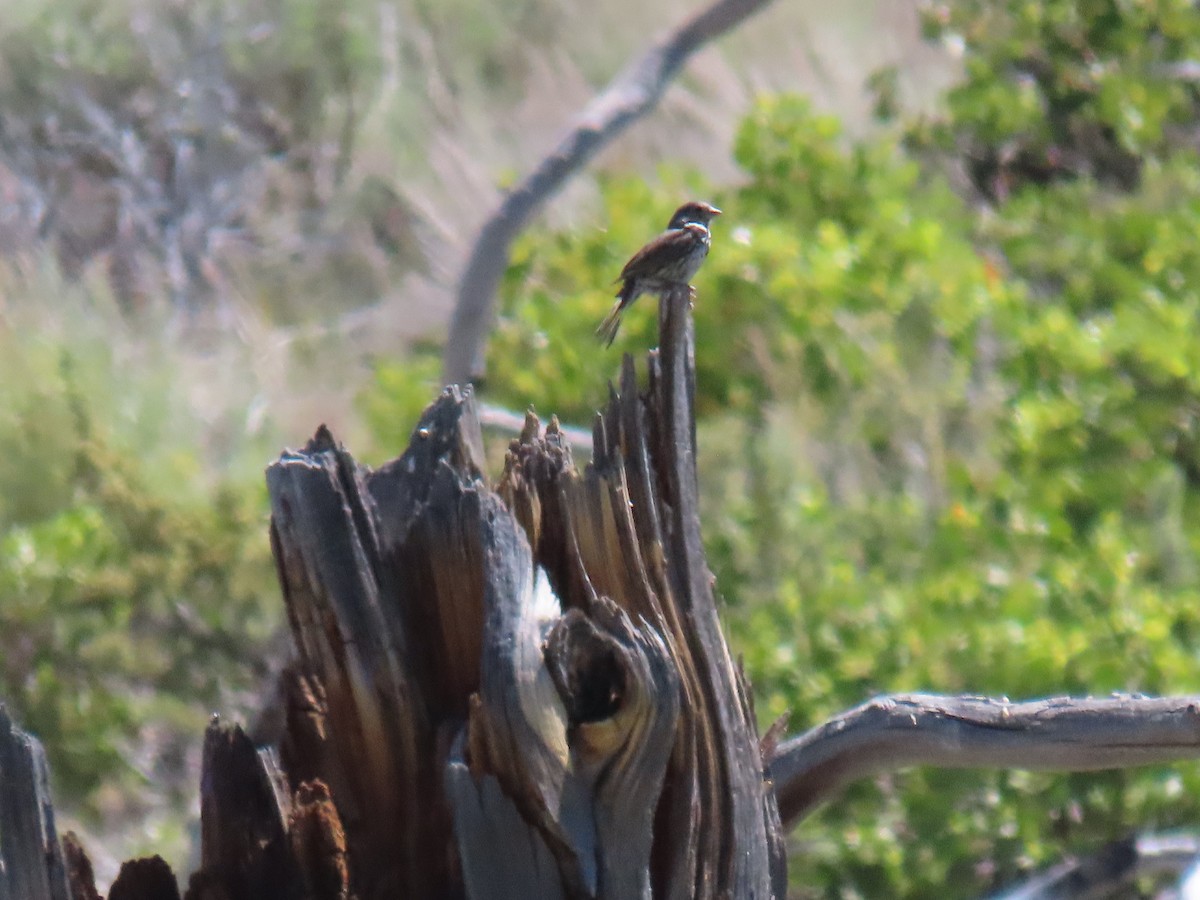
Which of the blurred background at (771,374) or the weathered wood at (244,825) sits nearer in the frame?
the weathered wood at (244,825)

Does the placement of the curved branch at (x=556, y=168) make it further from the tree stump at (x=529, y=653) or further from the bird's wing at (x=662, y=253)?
Result: the tree stump at (x=529, y=653)

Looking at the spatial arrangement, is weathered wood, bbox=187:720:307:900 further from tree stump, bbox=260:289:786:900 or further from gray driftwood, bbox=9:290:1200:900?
tree stump, bbox=260:289:786:900

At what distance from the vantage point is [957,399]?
7996 millimetres

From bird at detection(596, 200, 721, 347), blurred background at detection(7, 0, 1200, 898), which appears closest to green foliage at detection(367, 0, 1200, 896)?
blurred background at detection(7, 0, 1200, 898)

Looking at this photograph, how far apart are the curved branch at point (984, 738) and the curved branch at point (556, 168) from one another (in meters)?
3.56

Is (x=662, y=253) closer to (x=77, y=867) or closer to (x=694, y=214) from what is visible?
(x=694, y=214)

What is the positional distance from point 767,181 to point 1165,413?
9.36ft

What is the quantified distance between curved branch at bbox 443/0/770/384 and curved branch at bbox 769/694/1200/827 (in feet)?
11.7

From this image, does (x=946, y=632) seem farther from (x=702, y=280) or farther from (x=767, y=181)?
(x=767, y=181)

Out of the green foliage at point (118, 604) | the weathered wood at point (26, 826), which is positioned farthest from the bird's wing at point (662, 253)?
the green foliage at point (118, 604)

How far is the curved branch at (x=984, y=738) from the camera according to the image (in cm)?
312

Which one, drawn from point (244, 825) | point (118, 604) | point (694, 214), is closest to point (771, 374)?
point (694, 214)

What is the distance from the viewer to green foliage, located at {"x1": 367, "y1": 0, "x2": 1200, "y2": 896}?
5.70 meters

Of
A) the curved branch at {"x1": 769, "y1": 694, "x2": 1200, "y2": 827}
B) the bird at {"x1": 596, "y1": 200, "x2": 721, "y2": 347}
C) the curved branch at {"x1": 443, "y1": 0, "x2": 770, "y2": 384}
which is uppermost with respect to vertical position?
the curved branch at {"x1": 443, "y1": 0, "x2": 770, "y2": 384}
